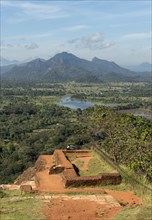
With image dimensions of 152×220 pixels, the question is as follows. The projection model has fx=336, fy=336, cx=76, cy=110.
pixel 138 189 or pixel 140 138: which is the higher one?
pixel 140 138

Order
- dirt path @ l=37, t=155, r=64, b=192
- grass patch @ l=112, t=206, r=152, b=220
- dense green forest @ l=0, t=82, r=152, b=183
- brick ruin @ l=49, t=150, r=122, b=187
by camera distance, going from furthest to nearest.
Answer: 1. dense green forest @ l=0, t=82, r=152, b=183
2. brick ruin @ l=49, t=150, r=122, b=187
3. dirt path @ l=37, t=155, r=64, b=192
4. grass patch @ l=112, t=206, r=152, b=220

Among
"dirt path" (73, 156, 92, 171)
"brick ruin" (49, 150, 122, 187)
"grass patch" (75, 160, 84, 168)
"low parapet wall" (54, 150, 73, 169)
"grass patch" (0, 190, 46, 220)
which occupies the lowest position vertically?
"dirt path" (73, 156, 92, 171)

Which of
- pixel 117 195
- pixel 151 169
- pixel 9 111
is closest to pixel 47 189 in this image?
pixel 117 195

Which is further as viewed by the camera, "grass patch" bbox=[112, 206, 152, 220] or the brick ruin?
the brick ruin

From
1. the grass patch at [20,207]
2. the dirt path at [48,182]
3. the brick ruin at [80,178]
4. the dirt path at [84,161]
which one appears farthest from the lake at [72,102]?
the grass patch at [20,207]

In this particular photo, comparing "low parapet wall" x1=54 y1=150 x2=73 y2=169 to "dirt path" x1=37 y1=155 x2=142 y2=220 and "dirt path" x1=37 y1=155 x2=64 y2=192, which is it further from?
"dirt path" x1=37 y1=155 x2=142 y2=220

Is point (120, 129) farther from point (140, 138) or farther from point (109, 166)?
point (109, 166)

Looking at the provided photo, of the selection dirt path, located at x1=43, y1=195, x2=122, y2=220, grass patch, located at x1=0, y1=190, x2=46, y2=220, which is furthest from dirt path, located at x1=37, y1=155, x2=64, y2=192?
dirt path, located at x1=43, y1=195, x2=122, y2=220

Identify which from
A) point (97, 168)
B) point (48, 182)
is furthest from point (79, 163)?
point (48, 182)
